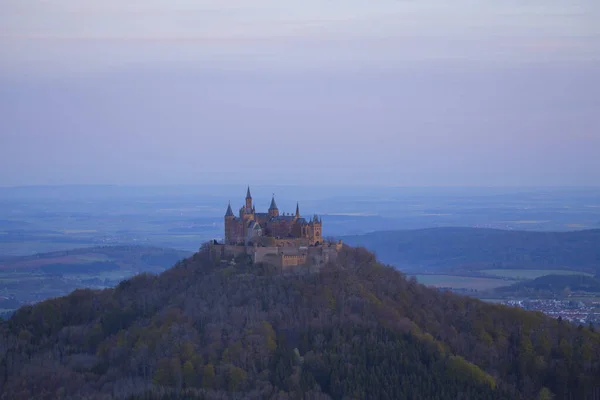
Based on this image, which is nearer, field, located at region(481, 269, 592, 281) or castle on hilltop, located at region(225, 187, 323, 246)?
castle on hilltop, located at region(225, 187, 323, 246)

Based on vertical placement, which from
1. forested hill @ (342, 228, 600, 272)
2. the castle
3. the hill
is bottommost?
the hill

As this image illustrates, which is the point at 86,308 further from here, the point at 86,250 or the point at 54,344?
the point at 86,250

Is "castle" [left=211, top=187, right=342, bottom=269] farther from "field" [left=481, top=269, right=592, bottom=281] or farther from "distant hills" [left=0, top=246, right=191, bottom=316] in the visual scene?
"field" [left=481, top=269, right=592, bottom=281]

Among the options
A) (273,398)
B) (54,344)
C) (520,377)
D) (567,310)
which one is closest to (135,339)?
(54,344)

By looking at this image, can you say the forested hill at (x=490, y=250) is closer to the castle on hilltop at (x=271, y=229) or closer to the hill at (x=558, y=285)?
the hill at (x=558, y=285)

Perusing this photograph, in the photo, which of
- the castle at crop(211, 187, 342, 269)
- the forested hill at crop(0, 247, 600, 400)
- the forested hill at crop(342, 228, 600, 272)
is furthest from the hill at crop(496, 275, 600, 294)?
the castle at crop(211, 187, 342, 269)
